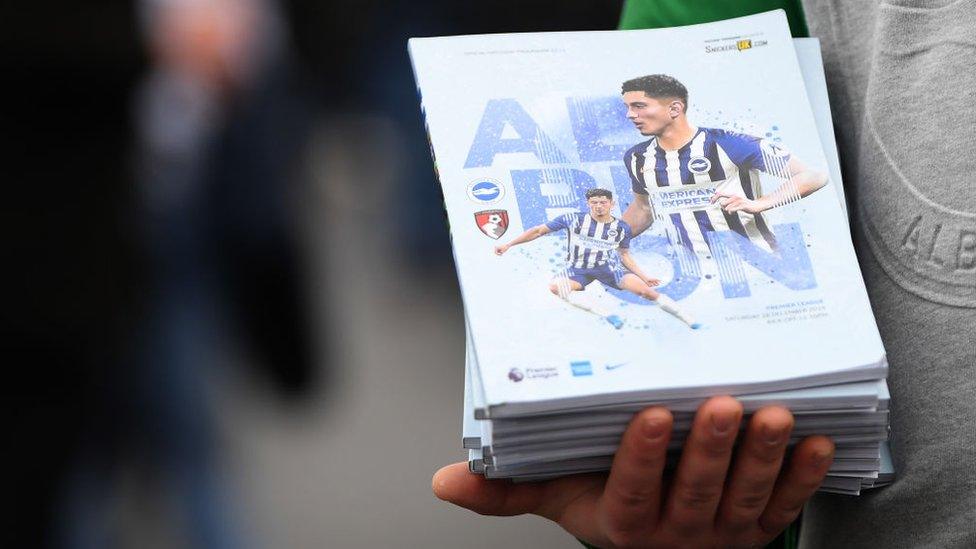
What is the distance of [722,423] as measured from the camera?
0.59 m

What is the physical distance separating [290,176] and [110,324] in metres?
0.78

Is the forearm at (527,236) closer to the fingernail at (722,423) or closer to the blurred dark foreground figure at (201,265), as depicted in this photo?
the fingernail at (722,423)

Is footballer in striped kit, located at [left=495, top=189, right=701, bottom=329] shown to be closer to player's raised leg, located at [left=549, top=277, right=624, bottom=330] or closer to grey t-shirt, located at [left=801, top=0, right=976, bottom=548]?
player's raised leg, located at [left=549, top=277, right=624, bottom=330]

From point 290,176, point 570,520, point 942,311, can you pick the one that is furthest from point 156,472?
point 942,311

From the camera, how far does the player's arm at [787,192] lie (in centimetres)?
65

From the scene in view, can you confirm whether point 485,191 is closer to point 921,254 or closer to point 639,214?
point 639,214

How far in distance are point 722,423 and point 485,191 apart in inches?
7.4

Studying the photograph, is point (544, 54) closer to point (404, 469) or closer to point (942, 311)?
point (942, 311)

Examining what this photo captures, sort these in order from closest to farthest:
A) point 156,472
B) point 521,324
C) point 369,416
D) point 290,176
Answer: point 521,324, point 156,472, point 369,416, point 290,176

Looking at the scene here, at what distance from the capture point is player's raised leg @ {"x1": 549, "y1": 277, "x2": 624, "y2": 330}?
1.97 ft

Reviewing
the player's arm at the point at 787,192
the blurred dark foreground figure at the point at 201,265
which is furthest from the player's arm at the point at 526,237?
the blurred dark foreground figure at the point at 201,265

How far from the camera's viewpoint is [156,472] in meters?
2.38

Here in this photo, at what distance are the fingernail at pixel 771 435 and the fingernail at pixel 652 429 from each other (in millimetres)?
56

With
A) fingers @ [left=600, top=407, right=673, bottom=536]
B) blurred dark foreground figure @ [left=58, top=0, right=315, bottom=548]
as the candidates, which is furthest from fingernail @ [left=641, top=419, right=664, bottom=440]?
blurred dark foreground figure @ [left=58, top=0, right=315, bottom=548]
